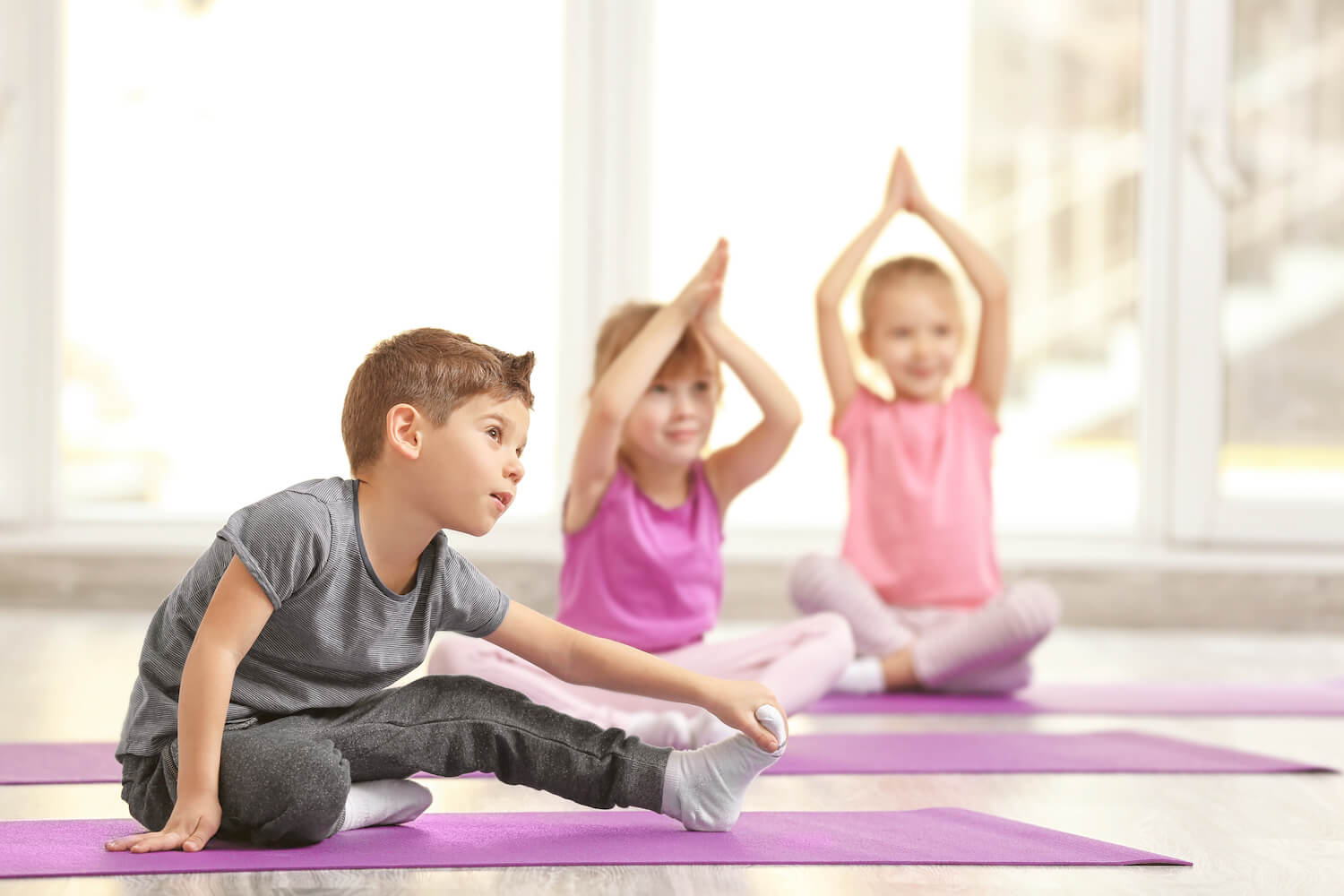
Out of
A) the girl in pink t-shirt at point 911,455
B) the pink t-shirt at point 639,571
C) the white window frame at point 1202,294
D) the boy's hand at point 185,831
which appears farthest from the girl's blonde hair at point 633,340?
the white window frame at point 1202,294

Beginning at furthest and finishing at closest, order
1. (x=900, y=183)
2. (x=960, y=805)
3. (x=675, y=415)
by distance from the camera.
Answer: (x=900, y=183), (x=675, y=415), (x=960, y=805)

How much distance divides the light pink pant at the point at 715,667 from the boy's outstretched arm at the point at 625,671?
0.42 m

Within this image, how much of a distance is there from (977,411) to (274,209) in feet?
5.28

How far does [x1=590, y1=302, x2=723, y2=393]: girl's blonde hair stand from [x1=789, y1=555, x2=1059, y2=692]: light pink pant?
1.54 ft

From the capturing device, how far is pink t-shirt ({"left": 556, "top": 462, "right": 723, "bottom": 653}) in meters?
1.74

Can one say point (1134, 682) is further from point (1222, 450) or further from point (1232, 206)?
point (1232, 206)

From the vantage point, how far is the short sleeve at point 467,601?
3.84 ft

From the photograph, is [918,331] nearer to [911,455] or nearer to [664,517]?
[911,455]

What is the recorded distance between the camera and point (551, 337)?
3.13 metres

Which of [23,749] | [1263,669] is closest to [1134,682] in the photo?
[1263,669]

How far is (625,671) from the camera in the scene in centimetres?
117

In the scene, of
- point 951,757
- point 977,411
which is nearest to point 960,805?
point 951,757

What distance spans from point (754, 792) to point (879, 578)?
0.89 metres

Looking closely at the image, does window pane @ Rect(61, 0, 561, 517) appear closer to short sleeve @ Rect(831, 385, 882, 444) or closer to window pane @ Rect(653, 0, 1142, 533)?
window pane @ Rect(653, 0, 1142, 533)
